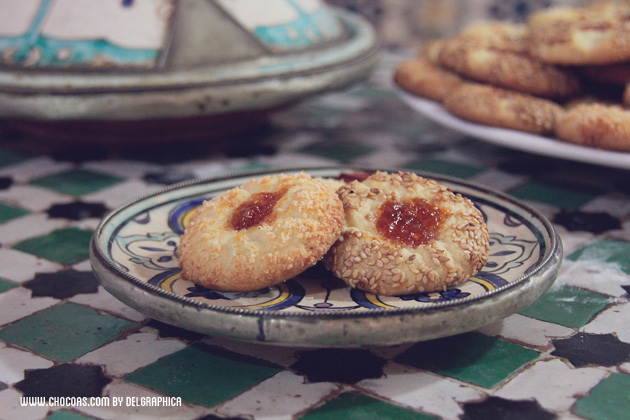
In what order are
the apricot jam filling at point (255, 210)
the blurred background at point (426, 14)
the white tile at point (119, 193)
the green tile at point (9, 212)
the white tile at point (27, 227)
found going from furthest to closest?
the blurred background at point (426, 14), the white tile at point (119, 193), the green tile at point (9, 212), the white tile at point (27, 227), the apricot jam filling at point (255, 210)

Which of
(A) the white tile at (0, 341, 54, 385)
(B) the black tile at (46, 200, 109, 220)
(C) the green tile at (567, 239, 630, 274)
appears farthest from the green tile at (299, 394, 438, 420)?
(B) the black tile at (46, 200, 109, 220)

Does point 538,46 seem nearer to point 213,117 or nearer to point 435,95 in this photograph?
point 435,95

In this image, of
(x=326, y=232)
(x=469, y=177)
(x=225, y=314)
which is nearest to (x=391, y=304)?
(x=326, y=232)

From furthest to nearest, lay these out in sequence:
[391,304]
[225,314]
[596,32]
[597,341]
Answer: [596,32]
[597,341]
[391,304]
[225,314]

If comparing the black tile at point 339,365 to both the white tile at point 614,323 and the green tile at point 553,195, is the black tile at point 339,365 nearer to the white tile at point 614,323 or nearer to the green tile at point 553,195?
the white tile at point 614,323

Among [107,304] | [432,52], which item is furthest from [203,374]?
[432,52]

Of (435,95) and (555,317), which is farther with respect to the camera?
(435,95)

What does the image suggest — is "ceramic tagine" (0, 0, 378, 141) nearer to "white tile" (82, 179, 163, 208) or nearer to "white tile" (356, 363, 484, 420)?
"white tile" (82, 179, 163, 208)

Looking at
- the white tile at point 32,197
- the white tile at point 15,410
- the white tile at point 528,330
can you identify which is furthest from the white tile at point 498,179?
the white tile at point 15,410
